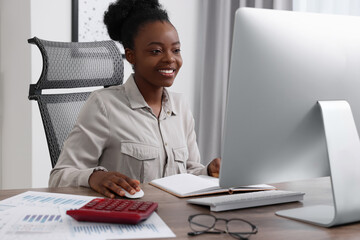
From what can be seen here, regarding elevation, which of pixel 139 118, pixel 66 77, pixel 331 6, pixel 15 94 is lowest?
pixel 15 94

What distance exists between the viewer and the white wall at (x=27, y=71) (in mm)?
2646

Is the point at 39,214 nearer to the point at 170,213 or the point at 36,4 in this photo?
the point at 170,213

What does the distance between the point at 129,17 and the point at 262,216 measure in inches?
37.6

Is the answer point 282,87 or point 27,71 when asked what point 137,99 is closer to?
point 282,87

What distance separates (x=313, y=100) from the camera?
85 centimetres

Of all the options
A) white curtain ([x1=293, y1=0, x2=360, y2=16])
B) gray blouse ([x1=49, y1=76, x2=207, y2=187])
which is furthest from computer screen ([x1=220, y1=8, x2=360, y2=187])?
white curtain ([x1=293, y1=0, x2=360, y2=16])

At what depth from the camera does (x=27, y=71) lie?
2.66m

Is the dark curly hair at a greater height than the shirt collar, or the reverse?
the dark curly hair

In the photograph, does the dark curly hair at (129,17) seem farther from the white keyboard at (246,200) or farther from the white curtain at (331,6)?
the white curtain at (331,6)

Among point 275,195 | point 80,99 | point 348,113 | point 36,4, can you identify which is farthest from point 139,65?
point 36,4

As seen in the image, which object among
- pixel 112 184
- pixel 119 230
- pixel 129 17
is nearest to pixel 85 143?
pixel 112 184

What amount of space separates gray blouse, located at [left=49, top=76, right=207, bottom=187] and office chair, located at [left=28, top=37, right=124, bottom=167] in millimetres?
171

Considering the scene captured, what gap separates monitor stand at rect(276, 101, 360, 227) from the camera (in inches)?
33.3

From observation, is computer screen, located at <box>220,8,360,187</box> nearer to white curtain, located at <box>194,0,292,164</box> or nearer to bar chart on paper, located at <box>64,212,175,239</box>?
bar chart on paper, located at <box>64,212,175,239</box>
